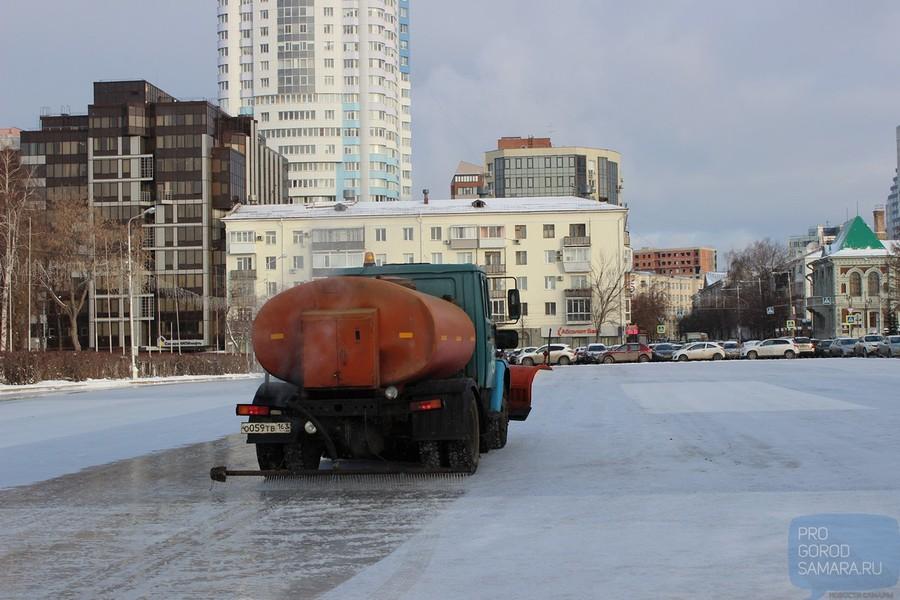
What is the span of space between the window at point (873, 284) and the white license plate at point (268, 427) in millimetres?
114082

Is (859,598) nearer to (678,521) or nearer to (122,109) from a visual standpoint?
(678,521)

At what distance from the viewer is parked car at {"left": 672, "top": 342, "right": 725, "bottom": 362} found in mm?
72738

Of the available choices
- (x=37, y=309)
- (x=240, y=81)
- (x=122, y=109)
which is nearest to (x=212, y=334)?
(x=122, y=109)

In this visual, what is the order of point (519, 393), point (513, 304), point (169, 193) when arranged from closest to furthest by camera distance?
point (513, 304), point (519, 393), point (169, 193)

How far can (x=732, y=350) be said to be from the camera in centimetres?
7812

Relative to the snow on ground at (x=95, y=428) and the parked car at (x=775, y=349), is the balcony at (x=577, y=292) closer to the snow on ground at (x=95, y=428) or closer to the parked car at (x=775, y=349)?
the parked car at (x=775, y=349)

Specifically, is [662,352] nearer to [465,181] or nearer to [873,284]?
[873,284]

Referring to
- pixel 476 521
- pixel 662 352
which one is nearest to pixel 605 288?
pixel 662 352

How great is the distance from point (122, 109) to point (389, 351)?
10442 cm

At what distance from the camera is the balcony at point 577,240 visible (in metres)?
95.2

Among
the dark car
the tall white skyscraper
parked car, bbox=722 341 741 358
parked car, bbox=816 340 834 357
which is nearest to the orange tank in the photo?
the dark car

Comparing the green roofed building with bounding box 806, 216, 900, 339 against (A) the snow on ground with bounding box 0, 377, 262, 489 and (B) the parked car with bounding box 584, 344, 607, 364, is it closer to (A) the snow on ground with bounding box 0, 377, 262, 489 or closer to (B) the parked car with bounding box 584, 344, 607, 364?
(B) the parked car with bounding box 584, 344, 607, 364

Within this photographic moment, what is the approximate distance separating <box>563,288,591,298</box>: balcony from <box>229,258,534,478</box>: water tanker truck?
84733 mm

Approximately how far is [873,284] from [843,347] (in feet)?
134
